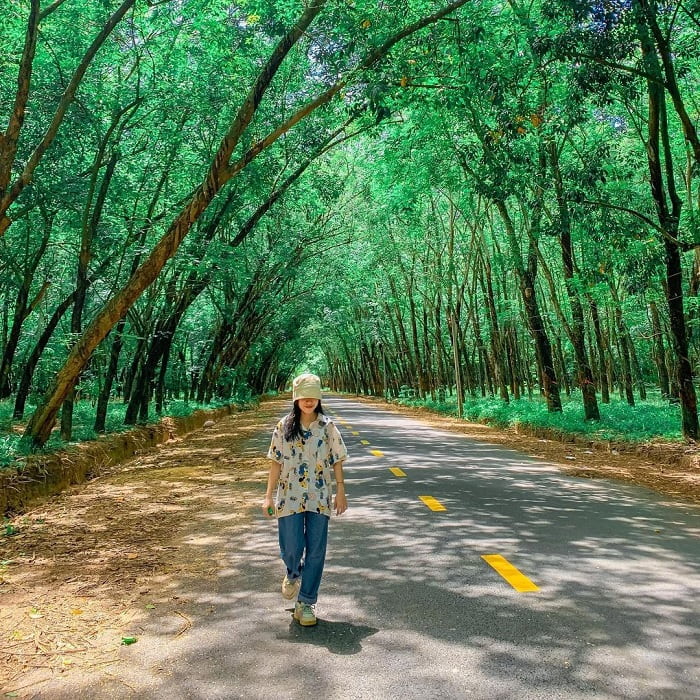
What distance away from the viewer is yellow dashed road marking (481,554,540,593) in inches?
191

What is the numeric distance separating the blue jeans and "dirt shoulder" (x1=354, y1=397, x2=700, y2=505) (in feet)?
20.2

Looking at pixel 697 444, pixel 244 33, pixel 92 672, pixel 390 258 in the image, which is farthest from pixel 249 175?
pixel 390 258

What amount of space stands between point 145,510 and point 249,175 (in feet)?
28.7

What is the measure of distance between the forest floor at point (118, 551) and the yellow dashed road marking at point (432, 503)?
212 cm

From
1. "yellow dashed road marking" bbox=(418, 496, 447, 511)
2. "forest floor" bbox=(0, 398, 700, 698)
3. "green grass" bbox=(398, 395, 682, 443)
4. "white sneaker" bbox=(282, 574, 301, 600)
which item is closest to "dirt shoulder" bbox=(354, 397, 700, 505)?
"forest floor" bbox=(0, 398, 700, 698)

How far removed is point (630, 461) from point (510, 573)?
863 centimetres

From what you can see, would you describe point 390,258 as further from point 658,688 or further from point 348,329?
point 658,688

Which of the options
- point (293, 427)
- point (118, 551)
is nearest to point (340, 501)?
point (293, 427)

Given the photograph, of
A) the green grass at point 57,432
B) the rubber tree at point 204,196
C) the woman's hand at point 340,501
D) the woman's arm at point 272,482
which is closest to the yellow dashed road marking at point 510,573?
the woman's hand at point 340,501

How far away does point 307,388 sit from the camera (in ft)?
14.5

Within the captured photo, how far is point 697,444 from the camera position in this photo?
1255 centimetres

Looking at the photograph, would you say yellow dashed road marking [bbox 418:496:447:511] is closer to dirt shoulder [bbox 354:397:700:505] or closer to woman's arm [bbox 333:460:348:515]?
dirt shoulder [bbox 354:397:700:505]

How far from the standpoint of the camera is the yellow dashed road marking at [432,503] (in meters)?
7.93

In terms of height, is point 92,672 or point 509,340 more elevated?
point 509,340
